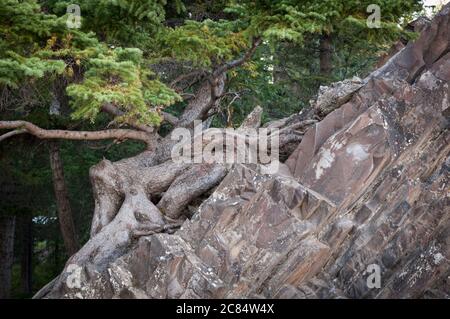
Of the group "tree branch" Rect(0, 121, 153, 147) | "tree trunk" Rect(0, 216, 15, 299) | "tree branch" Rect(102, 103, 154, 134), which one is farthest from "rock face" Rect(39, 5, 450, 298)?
"tree trunk" Rect(0, 216, 15, 299)

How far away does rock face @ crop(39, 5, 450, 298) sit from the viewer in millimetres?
7910

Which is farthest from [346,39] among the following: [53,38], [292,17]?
[53,38]

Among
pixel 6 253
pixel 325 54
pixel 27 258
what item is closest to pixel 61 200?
pixel 6 253

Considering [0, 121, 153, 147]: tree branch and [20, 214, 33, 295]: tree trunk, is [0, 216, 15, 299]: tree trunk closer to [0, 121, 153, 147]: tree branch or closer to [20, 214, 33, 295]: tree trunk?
[20, 214, 33, 295]: tree trunk

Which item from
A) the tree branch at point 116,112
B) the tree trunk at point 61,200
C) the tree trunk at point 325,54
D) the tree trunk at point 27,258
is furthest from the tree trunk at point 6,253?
the tree trunk at point 325,54

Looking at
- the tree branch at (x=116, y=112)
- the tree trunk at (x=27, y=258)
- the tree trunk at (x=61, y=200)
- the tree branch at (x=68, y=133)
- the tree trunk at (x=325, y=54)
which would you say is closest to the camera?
the tree branch at (x=68, y=133)

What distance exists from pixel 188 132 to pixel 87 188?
8.62 meters

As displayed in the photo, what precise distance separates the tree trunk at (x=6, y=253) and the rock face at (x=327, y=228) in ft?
28.4

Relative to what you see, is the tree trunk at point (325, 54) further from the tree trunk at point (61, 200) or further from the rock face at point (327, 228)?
the tree trunk at point (61, 200)

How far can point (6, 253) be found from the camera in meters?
16.7

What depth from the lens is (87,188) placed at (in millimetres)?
18891

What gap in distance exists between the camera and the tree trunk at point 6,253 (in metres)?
16.2

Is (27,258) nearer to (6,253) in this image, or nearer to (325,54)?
(6,253)

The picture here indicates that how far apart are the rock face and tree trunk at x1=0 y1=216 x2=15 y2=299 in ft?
28.4
